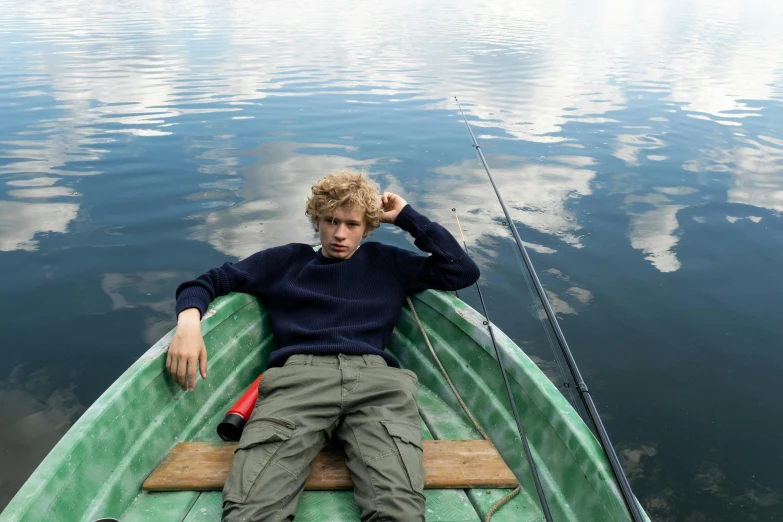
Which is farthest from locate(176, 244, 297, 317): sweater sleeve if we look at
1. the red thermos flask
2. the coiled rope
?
the coiled rope

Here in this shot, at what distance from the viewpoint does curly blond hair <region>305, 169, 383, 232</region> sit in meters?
3.23

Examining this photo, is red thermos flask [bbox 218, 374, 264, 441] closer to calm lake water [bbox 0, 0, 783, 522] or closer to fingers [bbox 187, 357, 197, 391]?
fingers [bbox 187, 357, 197, 391]

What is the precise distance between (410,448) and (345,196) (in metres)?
1.30

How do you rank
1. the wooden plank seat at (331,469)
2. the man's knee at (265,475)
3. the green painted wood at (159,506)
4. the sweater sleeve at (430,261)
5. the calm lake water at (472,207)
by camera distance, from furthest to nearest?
1. the calm lake water at (472,207)
2. the sweater sleeve at (430,261)
3. the wooden plank seat at (331,469)
4. the green painted wood at (159,506)
5. the man's knee at (265,475)

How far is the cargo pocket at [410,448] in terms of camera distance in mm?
2463

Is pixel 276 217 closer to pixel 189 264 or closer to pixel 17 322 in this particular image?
pixel 189 264

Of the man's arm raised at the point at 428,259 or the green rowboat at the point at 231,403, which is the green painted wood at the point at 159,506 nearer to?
the green rowboat at the point at 231,403

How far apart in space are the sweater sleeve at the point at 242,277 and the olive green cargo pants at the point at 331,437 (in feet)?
2.09

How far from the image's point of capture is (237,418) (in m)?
2.91

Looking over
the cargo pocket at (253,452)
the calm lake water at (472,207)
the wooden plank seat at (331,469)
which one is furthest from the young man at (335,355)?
the calm lake water at (472,207)

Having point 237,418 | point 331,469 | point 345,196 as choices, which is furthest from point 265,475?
point 345,196

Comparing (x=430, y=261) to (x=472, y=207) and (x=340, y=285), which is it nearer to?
(x=340, y=285)

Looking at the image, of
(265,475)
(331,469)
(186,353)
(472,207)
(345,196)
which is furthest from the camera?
(472,207)

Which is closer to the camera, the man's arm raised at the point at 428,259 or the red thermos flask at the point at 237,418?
the red thermos flask at the point at 237,418
